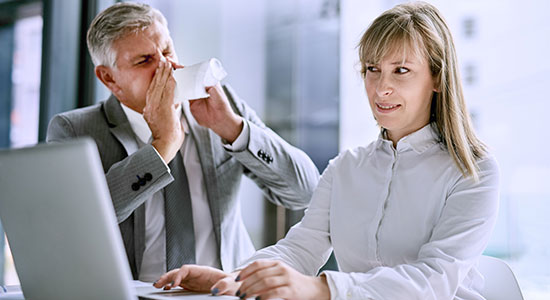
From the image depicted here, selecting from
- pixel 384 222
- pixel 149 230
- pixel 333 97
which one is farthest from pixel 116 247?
pixel 333 97

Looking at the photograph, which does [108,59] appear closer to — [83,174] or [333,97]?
[333,97]

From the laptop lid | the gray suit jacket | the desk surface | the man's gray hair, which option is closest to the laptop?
the laptop lid

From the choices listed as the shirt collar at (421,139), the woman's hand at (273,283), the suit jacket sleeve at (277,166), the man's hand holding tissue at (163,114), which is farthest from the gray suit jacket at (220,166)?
the woman's hand at (273,283)

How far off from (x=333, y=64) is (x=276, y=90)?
0.99 ft

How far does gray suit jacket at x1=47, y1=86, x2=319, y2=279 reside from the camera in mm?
1632

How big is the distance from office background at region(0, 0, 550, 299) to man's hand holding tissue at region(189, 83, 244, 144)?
402 mm

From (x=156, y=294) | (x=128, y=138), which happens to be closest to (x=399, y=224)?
(x=156, y=294)

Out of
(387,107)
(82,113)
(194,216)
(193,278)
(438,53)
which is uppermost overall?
(438,53)

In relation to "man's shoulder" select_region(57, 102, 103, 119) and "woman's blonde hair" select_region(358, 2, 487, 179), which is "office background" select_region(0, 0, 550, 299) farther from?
"man's shoulder" select_region(57, 102, 103, 119)

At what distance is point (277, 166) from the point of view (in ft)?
5.49

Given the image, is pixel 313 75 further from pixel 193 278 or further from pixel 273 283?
pixel 273 283

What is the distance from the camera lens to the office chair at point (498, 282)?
118 centimetres

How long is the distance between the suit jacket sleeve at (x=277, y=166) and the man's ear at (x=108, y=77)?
37 centimetres

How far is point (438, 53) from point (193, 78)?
705 millimetres
